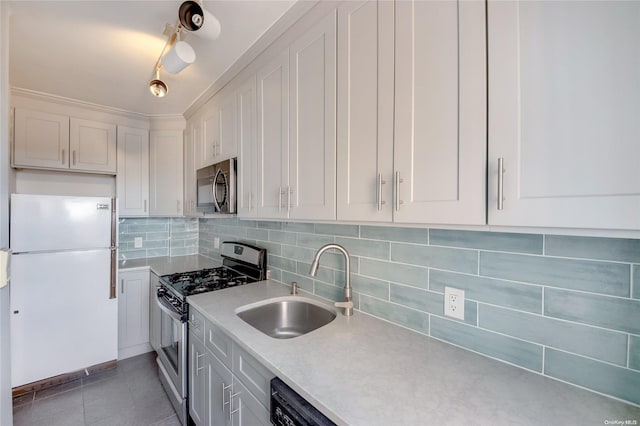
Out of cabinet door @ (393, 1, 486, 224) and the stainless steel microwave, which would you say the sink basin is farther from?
cabinet door @ (393, 1, 486, 224)

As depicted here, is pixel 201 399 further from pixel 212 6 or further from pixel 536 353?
pixel 212 6

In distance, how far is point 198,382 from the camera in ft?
5.31

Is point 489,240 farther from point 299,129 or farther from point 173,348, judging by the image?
point 173,348

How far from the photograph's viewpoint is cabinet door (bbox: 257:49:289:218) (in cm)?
148

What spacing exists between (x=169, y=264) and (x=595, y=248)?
3141mm

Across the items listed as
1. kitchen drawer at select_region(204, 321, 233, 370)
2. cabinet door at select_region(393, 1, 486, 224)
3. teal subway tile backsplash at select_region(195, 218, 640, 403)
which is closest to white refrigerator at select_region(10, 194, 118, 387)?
kitchen drawer at select_region(204, 321, 233, 370)

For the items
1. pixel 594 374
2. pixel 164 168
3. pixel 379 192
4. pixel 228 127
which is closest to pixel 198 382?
pixel 379 192

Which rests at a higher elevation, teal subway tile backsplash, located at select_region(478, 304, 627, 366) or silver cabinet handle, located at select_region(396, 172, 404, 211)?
silver cabinet handle, located at select_region(396, 172, 404, 211)

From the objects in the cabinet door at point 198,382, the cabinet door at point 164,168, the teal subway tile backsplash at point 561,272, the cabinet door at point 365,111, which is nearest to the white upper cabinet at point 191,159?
the cabinet door at point 164,168

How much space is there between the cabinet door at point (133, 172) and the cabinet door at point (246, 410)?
2452mm

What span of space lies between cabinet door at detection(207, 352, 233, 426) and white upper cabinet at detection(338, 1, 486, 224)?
39.3 inches

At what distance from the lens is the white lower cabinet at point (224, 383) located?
1082 millimetres

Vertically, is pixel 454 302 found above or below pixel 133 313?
above

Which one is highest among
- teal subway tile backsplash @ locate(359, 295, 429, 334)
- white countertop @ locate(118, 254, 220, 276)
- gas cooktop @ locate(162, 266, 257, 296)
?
teal subway tile backsplash @ locate(359, 295, 429, 334)
